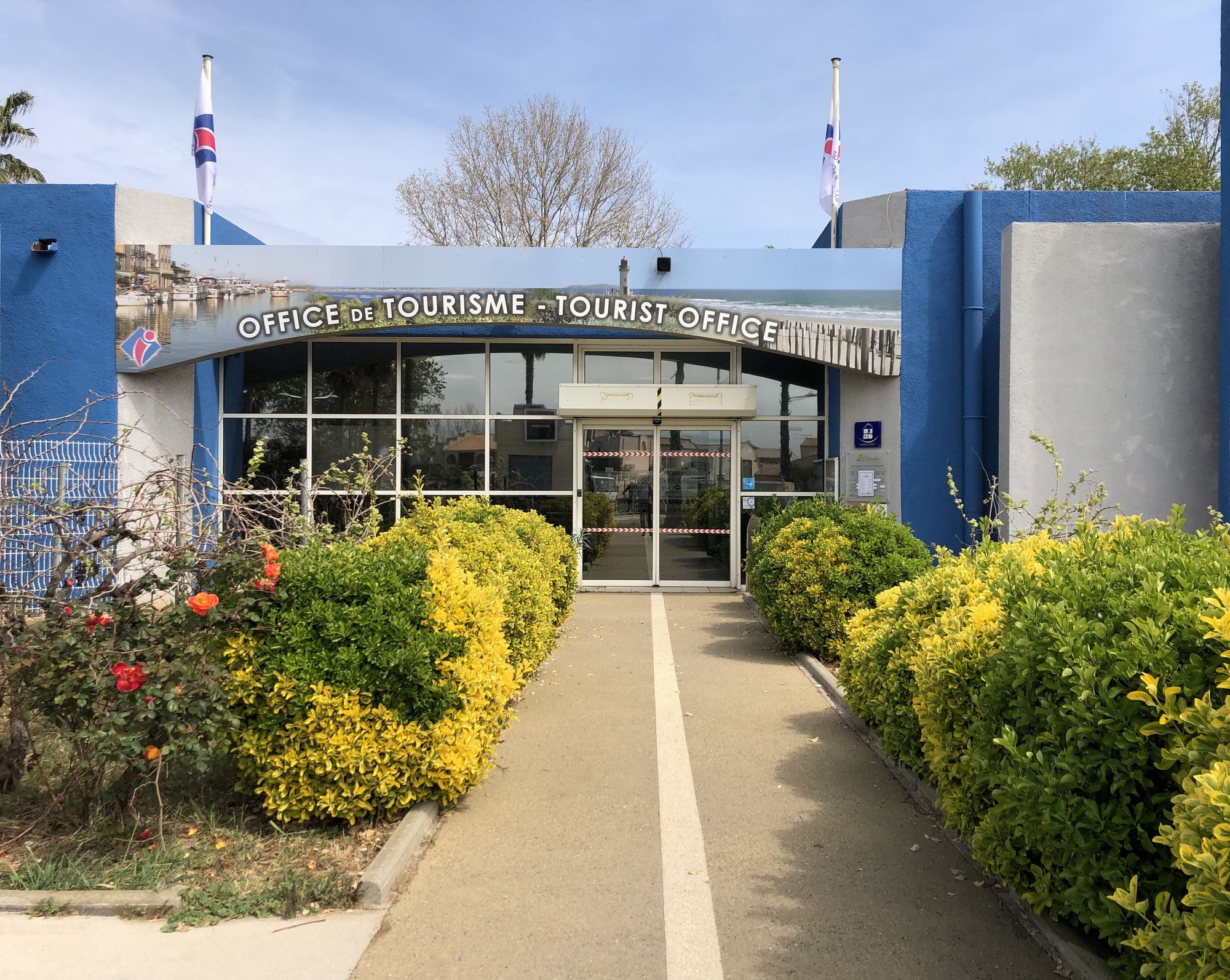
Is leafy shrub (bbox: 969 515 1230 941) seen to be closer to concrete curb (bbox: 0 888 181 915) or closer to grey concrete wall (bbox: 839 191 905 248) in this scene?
concrete curb (bbox: 0 888 181 915)

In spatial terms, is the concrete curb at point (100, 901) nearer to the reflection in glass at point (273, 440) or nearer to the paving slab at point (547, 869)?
the paving slab at point (547, 869)

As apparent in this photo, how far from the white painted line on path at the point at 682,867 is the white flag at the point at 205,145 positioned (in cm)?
1048

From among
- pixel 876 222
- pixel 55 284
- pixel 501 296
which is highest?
pixel 876 222

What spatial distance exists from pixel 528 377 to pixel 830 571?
671 centimetres

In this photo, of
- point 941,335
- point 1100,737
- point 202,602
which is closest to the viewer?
point 1100,737

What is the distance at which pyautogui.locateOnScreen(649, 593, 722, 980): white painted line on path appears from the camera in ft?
11.0

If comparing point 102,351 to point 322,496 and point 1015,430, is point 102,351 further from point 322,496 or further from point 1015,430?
point 1015,430

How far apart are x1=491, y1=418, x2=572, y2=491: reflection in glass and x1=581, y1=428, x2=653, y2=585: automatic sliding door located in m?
0.31

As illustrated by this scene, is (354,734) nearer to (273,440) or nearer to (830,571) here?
(830,571)

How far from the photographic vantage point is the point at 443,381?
13.3 metres

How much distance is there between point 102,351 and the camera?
1193cm

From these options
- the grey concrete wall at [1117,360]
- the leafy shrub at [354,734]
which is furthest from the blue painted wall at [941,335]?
the leafy shrub at [354,734]

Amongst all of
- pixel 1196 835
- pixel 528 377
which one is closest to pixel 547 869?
pixel 1196 835

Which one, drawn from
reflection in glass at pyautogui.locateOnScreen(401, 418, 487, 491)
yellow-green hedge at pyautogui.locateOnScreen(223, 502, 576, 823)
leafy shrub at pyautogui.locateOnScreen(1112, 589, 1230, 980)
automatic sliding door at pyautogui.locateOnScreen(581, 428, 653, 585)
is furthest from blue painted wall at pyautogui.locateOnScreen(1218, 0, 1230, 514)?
reflection in glass at pyautogui.locateOnScreen(401, 418, 487, 491)
